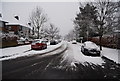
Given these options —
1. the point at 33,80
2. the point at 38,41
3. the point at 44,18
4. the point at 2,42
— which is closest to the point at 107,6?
the point at 38,41

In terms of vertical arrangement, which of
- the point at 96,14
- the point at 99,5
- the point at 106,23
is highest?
the point at 99,5

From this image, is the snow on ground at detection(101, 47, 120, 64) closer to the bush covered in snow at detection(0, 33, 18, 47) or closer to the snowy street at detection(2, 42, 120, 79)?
the snowy street at detection(2, 42, 120, 79)

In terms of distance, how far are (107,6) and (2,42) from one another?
670 inches

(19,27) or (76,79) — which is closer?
(76,79)

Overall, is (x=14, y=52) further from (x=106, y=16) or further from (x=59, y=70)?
(x=106, y=16)

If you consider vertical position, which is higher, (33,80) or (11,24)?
(11,24)

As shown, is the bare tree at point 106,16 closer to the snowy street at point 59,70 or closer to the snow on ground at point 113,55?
the snow on ground at point 113,55

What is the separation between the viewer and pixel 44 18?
5381 centimetres

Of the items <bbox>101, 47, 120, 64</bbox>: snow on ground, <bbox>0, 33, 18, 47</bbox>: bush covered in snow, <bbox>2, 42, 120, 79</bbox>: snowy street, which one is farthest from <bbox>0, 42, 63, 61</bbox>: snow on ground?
<bbox>101, 47, 120, 64</bbox>: snow on ground

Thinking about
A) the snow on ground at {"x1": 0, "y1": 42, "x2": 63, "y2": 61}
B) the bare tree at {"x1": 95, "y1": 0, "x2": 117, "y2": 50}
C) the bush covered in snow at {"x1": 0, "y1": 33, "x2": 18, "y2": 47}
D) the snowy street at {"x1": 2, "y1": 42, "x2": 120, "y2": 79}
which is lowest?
the snow on ground at {"x1": 0, "y1": 42, "x2": 63, "y2": 61}

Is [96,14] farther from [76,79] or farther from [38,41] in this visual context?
[76,79]

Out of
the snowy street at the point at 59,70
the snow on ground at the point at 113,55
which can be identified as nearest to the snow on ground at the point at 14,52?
the snowy street at the point at 59,70

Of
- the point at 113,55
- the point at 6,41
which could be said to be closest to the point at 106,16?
the point at 113,55

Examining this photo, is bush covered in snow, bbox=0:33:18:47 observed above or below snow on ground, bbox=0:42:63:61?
above
